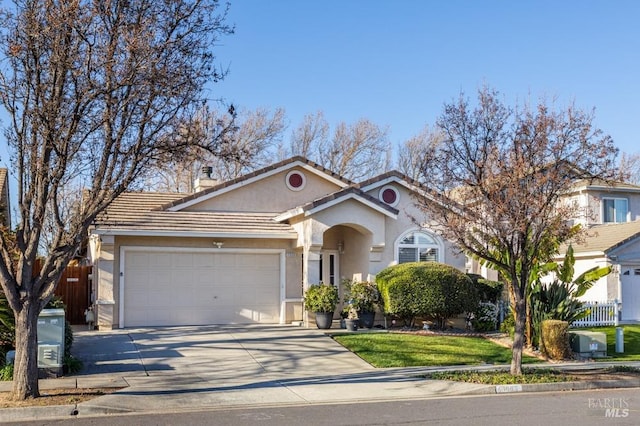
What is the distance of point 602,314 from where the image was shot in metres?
23.8

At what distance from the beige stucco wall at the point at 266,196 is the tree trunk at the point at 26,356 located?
35.2 ft

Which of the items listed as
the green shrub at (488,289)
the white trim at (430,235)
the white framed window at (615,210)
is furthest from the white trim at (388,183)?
the white framed window at (615,210)

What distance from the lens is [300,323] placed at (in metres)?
21.0

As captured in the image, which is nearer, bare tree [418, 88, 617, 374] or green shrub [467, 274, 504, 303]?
bare tree [418, 88, 617, 374]

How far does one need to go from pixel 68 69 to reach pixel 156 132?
1736 millimetres

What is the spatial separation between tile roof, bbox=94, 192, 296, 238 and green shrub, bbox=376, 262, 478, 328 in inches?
138

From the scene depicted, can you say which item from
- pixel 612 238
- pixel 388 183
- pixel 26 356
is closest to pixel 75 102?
pixel 26 356

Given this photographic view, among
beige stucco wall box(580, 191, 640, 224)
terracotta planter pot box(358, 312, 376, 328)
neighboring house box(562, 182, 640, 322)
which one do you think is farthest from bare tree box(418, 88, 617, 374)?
beige stucco wall box(580, 191, 640, 224)

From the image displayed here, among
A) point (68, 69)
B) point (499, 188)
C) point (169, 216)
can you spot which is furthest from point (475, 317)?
point (68, 69)

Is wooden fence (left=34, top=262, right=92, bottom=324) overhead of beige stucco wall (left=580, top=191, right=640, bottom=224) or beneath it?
beneath

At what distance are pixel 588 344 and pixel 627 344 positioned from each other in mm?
2996

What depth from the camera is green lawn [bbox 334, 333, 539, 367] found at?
16203 mm

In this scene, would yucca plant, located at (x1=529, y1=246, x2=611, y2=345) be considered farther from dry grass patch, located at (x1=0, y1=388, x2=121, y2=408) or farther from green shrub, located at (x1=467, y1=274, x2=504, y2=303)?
dry grass patch, located at (x1=0, y1=388, x2=121, y2=408)

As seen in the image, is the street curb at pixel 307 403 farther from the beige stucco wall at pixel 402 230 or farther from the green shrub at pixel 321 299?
the beige stucco wall at pixel 402 230
